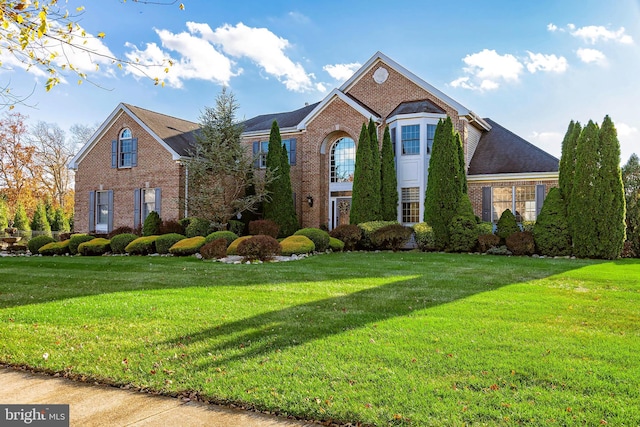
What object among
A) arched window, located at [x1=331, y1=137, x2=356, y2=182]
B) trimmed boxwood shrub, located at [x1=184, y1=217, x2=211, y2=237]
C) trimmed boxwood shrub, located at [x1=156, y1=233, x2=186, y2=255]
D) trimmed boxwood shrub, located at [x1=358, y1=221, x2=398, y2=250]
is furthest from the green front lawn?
arched window, located at [x1=331, y1=137, x2=356, y2=182]

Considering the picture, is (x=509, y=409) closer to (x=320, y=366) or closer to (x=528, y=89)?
(x=320, y=366)

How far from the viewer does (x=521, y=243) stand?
15641 mm

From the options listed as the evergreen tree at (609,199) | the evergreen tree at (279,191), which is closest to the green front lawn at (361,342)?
the evergreen tree at (609,199)

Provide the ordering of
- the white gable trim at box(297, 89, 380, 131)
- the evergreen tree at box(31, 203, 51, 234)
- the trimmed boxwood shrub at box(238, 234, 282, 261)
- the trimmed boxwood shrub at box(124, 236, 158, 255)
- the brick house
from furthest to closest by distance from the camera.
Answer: the evergreen tree at box(31, 203, 51, 234) < the white gable trim at box(297, 89, 380, 131) < the brick house < the trimmed boxwood shrub at box(124, 236, 158, 255) < the trimmed boxwood shrub at box(238, 234, 282, 261)

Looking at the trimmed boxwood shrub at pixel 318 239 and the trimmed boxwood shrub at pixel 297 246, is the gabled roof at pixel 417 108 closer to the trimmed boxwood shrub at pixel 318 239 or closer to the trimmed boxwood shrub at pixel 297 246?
the trimmed boxwood shrub at pixel 318 239

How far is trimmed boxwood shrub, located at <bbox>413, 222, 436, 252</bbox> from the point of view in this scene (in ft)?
57.5

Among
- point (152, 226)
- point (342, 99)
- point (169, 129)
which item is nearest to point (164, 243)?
point (152, 226)

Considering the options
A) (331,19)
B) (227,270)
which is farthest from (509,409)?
(331,19)

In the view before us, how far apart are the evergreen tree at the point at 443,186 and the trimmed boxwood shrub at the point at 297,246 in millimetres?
5320

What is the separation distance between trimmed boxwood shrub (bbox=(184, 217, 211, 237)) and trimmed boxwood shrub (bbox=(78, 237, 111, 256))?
10.0ft

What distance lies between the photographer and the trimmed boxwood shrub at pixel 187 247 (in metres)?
15.5

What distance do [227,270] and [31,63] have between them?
621 centimetres

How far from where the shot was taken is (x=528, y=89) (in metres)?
15.0

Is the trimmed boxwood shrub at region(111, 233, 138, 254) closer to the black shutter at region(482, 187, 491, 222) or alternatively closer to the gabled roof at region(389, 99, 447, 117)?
the gabled roof at region(389, 99, 447, 117)
